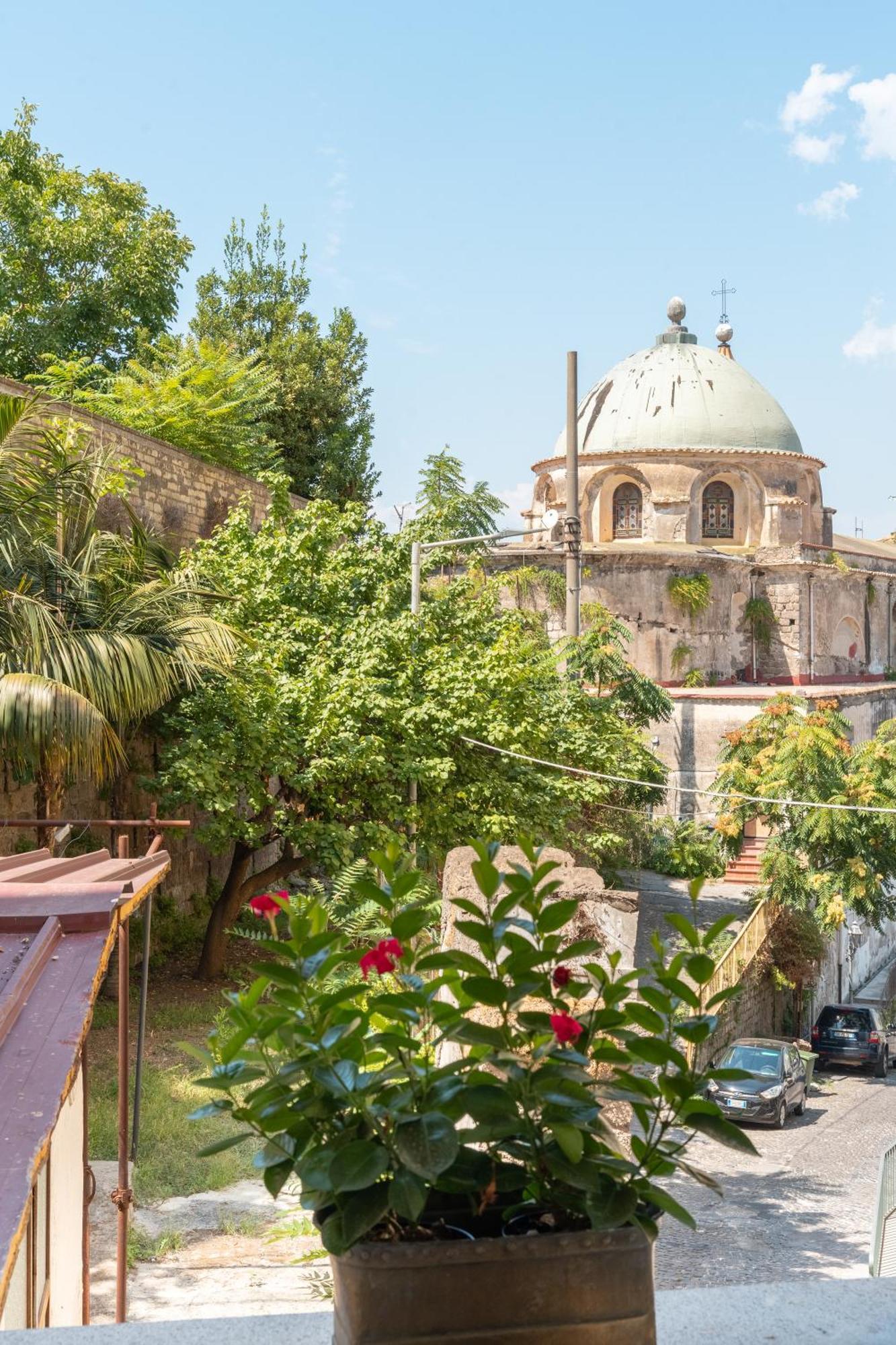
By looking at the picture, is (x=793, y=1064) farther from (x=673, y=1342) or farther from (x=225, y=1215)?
(x=673, y=1342)

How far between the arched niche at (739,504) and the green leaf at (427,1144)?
3928 centimetres

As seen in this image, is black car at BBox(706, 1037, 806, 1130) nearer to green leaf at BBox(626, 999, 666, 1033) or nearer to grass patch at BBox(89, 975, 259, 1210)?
grass patch at BBox(89, 975, 259, 1210)

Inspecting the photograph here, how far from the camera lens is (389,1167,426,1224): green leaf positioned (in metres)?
1.64

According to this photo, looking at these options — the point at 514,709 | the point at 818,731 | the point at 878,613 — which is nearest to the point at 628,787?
the point at 818,731

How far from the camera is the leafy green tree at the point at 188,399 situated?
23.2 meters

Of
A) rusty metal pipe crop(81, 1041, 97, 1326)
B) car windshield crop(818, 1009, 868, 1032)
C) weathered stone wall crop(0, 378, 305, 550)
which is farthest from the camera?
car windshield crop(818, 1009, 868, 1032)

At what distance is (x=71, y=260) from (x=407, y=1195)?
29.2 m

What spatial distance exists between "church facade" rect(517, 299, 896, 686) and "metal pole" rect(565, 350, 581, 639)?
7237 millimetres

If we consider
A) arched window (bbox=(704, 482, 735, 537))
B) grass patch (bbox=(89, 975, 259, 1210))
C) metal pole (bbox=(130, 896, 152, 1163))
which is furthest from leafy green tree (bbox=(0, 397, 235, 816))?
arched window (bbox=(704, 482, 735, 537))

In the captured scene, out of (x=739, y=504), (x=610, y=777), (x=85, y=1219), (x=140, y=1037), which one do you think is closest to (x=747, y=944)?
(x=610, y=777)

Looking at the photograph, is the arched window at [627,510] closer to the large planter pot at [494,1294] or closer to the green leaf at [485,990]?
the green leaf at [485,990]

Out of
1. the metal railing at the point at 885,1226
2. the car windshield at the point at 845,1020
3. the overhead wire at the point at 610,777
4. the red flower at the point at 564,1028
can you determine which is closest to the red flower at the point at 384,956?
the red flower at the point at 564,1028

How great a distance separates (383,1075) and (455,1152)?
187 mm

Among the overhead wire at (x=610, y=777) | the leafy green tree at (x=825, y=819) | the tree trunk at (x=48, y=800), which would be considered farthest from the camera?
the leafy green tree at (x=825, y=819)
